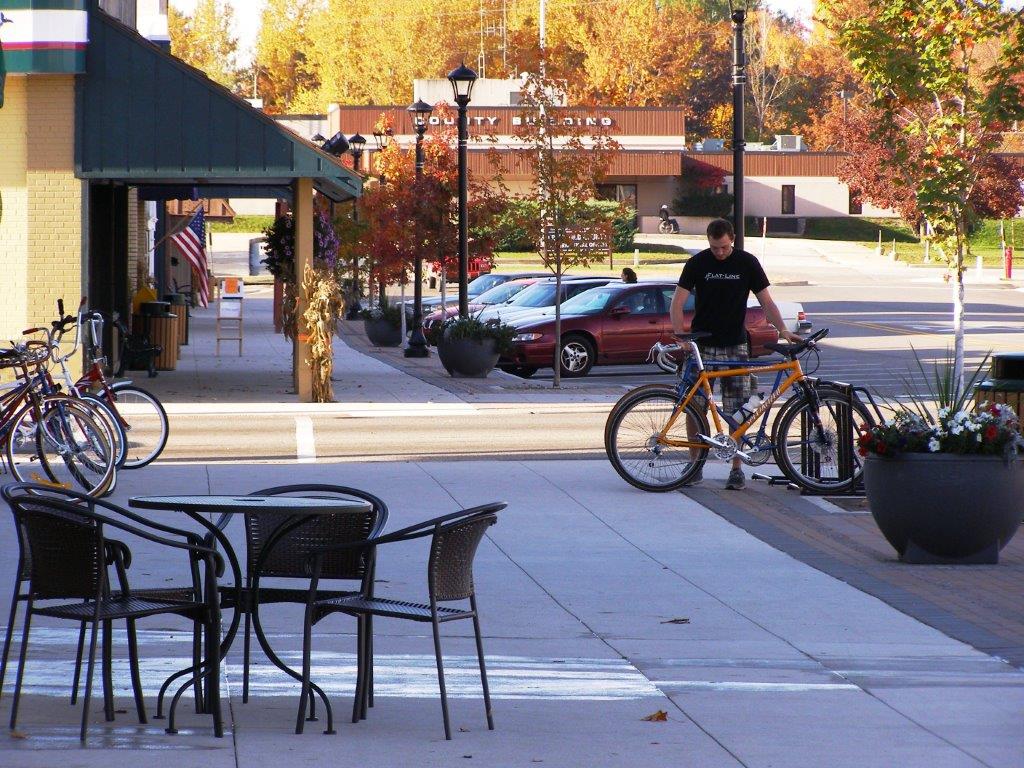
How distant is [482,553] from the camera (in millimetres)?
9484

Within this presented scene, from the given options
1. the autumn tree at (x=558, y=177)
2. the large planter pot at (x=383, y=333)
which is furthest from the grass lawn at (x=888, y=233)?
the autumn tree at (x=558, y=177)

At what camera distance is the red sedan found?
24.5m

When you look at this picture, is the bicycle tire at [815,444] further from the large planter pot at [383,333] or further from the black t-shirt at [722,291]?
the large planter pot at [383,333]

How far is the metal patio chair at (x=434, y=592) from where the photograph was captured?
18.0 feet

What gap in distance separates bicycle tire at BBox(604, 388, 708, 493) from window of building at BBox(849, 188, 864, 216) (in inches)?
2639

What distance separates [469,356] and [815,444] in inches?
469

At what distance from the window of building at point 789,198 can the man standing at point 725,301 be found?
2572 inches

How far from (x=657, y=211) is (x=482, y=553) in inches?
2588

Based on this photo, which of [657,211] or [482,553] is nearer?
[482,553]

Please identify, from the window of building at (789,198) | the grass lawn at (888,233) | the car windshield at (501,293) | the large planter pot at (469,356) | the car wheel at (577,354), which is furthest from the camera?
the window of building at (789,198)

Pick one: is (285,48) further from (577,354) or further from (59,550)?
(59,550)

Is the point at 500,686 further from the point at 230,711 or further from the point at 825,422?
the point at 825,422

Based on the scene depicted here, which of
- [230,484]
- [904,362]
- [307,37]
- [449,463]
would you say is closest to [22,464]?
[230,484]

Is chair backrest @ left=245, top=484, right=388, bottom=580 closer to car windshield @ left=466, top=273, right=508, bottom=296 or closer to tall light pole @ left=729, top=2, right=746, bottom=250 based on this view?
tall light pole @ left=729, top=2, right=746, bottom=250
